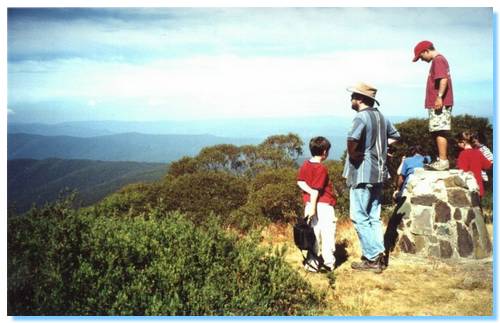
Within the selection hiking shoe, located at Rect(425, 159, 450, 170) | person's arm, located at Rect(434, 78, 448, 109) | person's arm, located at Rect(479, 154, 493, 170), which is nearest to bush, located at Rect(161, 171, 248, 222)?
hiking shoe, located at Rect(425, 159, 450, 170)

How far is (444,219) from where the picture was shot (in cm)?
625

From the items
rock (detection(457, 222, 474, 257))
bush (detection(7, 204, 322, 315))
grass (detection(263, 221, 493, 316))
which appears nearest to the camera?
bush (detection(7, 204, 322, 315))

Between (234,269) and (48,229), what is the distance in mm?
2293

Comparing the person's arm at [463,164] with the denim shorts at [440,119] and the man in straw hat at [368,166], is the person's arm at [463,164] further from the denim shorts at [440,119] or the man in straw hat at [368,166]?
the man in straw hat at [368,166]

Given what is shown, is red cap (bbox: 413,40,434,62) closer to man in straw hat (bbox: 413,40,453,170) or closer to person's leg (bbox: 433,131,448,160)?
man in straw hat (bbox: 413,40,453,170)

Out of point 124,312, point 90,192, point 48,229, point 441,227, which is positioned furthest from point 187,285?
point 90,192

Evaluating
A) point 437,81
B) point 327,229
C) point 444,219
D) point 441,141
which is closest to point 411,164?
point 441,141

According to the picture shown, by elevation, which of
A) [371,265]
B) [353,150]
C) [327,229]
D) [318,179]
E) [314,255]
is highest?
[353,150]

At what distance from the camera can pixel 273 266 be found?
5.19 m

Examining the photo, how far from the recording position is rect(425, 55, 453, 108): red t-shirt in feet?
19.8

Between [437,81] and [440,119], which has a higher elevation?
[437,81]

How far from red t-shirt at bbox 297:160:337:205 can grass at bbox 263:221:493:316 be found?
0.97m

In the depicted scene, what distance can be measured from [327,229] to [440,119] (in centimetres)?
234

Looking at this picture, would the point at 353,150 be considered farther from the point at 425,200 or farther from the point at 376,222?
the point at 425,200
